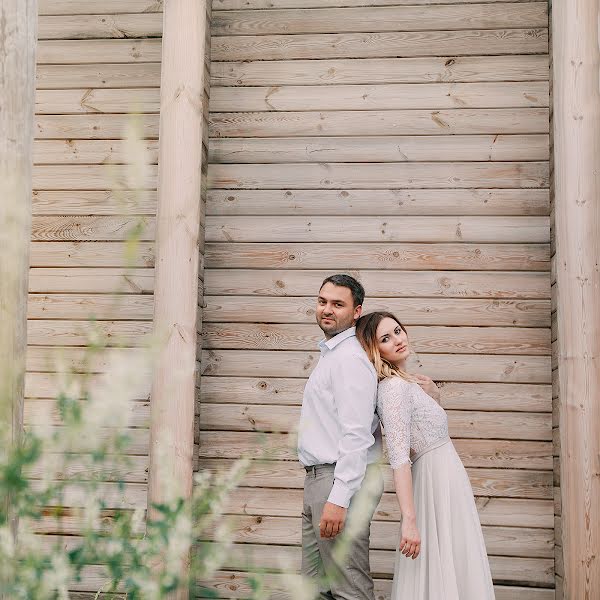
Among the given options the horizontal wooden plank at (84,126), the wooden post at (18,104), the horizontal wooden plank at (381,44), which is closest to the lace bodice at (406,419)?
the wooden post at (18,104)

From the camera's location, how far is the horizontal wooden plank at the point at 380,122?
5.00 metres

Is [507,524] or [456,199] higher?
[456,199]

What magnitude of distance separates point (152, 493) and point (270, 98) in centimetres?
236

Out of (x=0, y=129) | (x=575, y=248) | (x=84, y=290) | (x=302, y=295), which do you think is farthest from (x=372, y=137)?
(x=0, y=129)

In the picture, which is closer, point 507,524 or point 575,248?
point 575,248

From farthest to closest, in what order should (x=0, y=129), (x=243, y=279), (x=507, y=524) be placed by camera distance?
(x=243, y=279) < (x=507, y=524) < (x=0, y=129)

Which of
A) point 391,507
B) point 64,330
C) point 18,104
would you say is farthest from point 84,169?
point 18,104

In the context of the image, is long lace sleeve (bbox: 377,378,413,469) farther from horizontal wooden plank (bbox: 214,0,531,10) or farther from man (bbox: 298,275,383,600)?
horizontal wooden plank (bbox: 214,0,531,10)

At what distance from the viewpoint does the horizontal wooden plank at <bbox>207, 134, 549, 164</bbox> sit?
498 centimetres

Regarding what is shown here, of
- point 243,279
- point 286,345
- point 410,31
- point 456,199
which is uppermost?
point 410,31

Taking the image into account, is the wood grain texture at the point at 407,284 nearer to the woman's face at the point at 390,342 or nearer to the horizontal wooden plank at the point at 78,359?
the horizontal wooden plank at the point at 78,359

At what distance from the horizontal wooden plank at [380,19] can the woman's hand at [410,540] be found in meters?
2.99

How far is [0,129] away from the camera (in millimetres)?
2045

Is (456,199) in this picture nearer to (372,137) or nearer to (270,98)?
(372,137)
